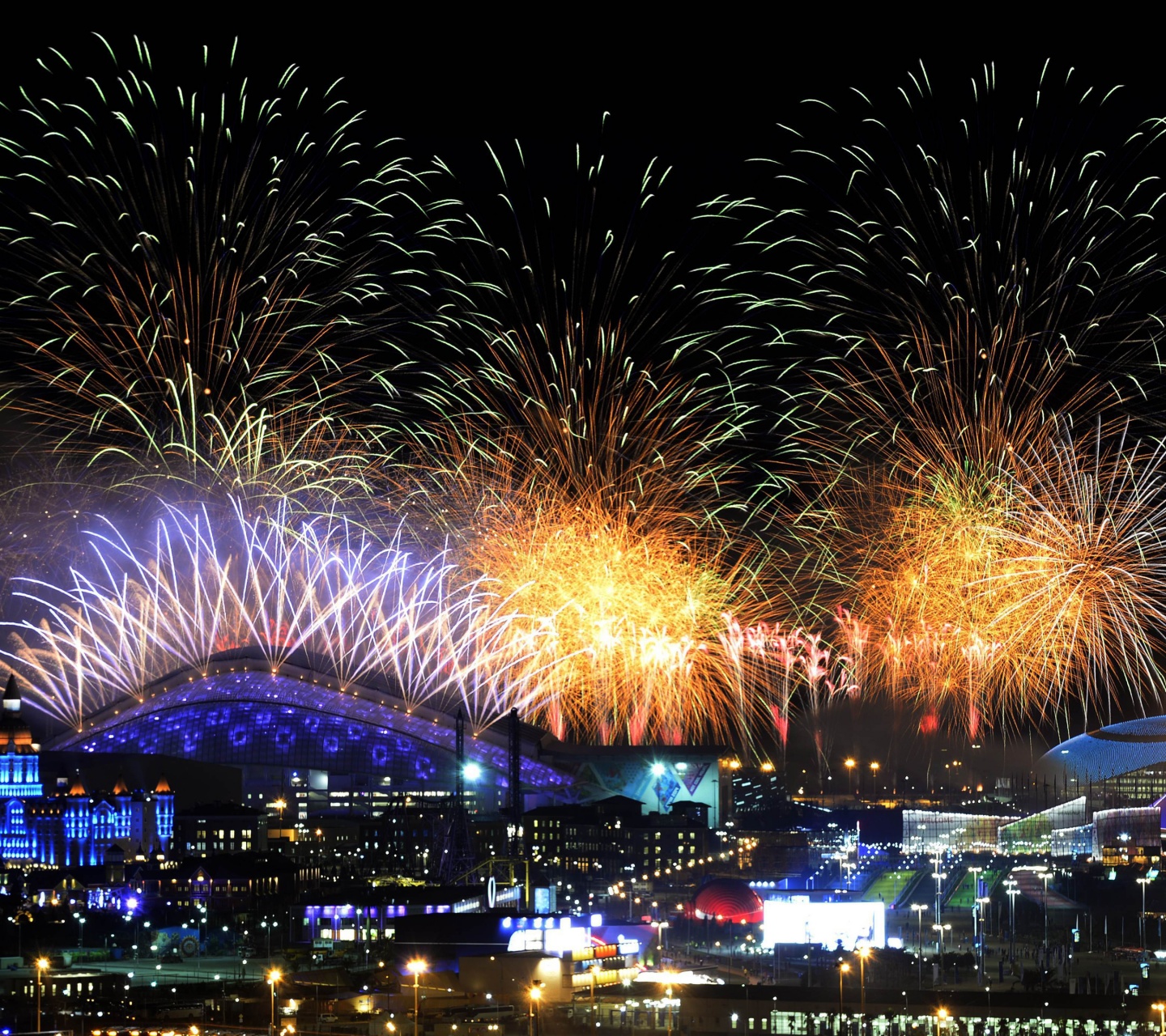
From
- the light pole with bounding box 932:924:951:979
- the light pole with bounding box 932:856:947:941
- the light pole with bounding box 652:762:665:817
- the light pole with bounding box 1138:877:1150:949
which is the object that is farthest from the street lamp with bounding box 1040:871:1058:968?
the light pole with bounding box 652:762:665:817

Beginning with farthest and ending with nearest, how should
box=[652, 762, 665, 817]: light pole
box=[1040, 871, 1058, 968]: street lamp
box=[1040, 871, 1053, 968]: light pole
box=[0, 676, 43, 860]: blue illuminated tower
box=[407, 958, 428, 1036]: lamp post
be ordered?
box=[652, 762, 665, 817]: light pole
box=[0, 676, 43, 860]: blue illuminated tower
box=[1040, 871, 1058, 968]: street lamp
box=[1040, 871, 1053, 968]: light pole
box=[407, 958, 428, 1036]: lamp post

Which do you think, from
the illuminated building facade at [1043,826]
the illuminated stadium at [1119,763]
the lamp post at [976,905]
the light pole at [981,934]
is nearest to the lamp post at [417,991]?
the light pole at [981,934]

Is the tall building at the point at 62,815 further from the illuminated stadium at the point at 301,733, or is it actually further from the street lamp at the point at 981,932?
the street lamp at the point at 981,932

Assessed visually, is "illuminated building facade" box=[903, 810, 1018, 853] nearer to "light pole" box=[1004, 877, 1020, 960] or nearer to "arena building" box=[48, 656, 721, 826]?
"arena building" box=[48, 656, 721, 826]

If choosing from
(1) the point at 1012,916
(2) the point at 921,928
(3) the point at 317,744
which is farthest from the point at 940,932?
(3) the point at 317,744

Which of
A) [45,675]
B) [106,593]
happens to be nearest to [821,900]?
[106,593]

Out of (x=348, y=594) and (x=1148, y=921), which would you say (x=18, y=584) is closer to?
(x=348, y=594)
